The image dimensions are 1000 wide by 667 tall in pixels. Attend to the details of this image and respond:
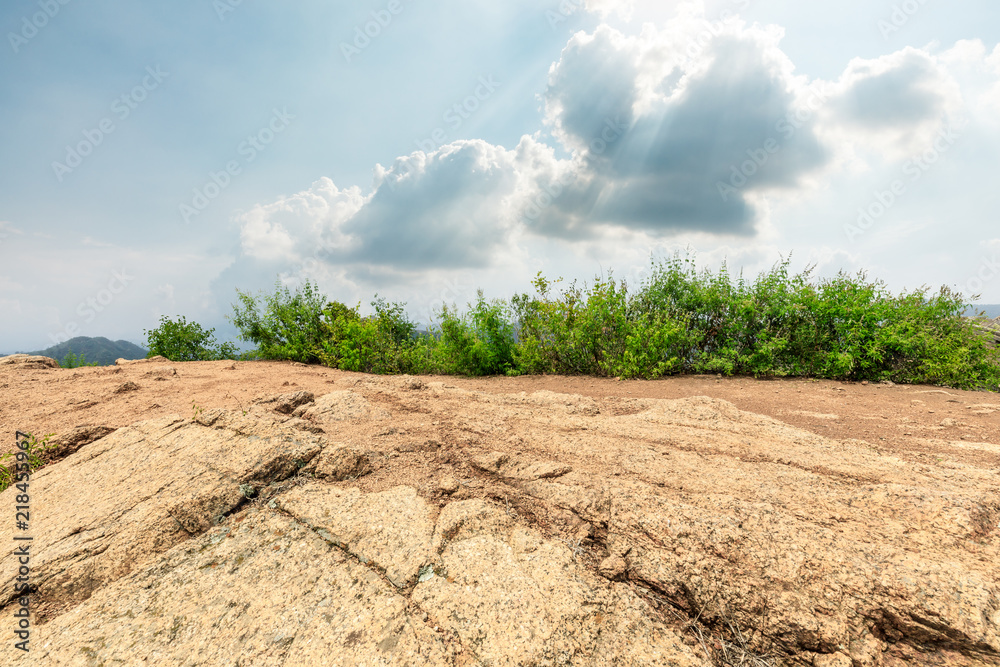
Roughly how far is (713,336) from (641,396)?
4060 millimetres

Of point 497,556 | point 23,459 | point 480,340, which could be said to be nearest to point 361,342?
point 480,340

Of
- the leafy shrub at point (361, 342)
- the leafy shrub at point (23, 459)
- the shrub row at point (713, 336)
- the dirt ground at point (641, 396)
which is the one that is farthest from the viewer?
the leafy shrub at point (361, 342)

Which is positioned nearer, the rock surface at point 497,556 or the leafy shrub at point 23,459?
the rock surface at point 497,556

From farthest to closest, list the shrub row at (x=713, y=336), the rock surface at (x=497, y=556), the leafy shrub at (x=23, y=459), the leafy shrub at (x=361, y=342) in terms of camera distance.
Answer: the leafy shrub at (x=361, y=342) → the shrub row at (x=713, y=336) → the leafy shrub at (x=23, y=459) → the rock surface at (x=497, y=556)

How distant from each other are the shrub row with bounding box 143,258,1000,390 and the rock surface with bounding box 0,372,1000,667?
6.38 meters

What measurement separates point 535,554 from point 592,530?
42 centimetres

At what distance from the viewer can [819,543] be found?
88.4 inches

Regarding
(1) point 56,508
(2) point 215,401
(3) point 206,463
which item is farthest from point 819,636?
(2) point 215,401

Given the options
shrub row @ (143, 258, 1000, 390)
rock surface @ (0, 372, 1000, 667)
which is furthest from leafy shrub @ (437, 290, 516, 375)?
rock surface @ (0, 372, 1000, 667)

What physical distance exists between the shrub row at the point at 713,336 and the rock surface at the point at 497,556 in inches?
251

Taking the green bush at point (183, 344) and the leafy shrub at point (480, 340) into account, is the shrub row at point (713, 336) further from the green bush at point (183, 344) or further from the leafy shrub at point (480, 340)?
the green bush at point (183, 344)


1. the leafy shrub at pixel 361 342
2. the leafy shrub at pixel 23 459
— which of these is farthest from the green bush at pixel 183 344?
the leafy shrub at pixel 23 459

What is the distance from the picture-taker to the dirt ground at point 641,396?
16.5 feet

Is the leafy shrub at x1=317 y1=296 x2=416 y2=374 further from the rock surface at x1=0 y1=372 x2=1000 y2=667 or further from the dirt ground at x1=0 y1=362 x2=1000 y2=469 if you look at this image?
the rock surface at x1=0 y1=372 x2=1000 y2=667
